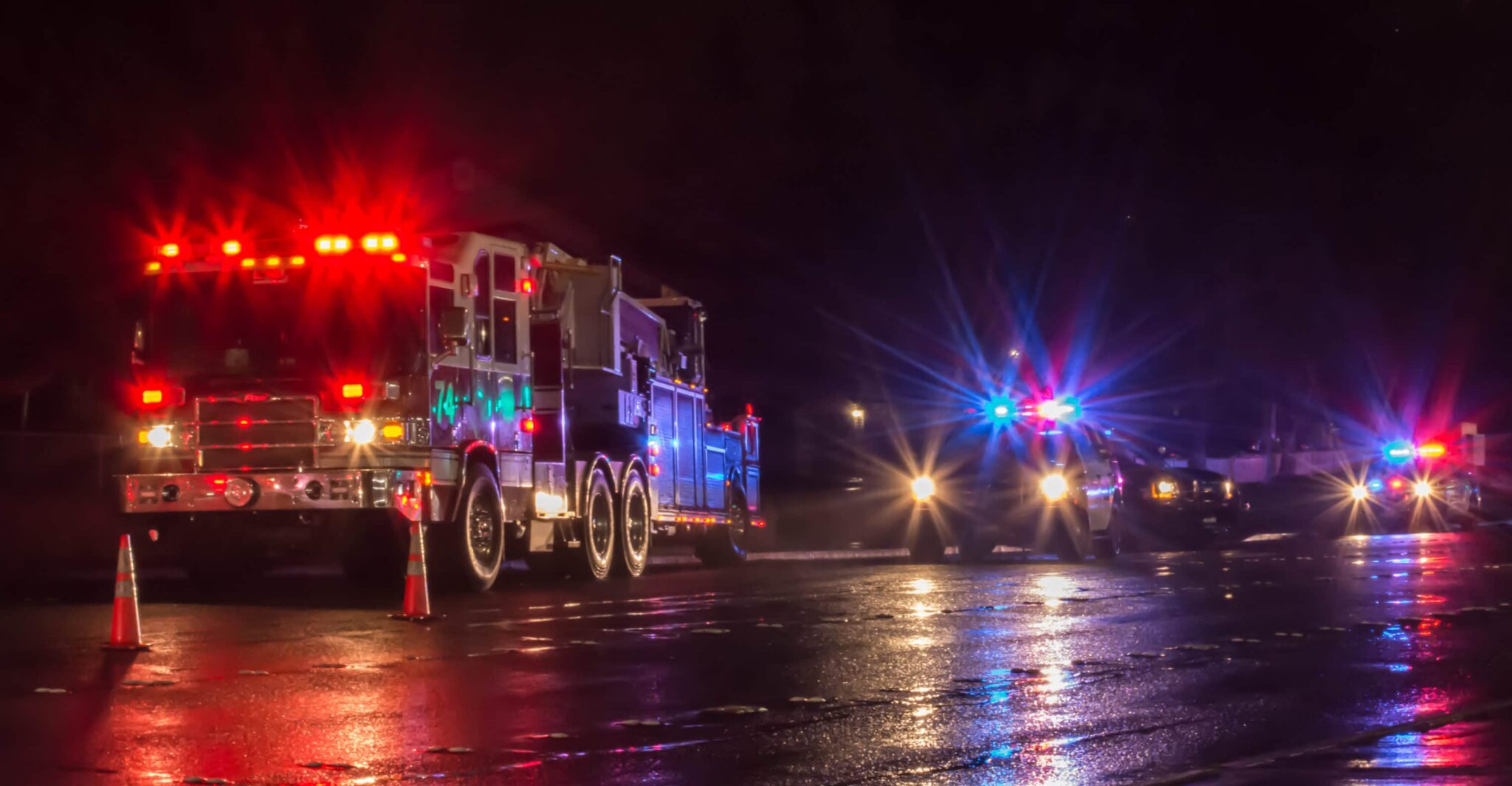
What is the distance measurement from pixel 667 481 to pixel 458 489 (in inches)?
219

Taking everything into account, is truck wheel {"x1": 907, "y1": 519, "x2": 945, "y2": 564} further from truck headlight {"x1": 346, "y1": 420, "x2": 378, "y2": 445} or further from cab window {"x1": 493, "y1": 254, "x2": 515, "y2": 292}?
truck headlight {"x1": 346, "y1": 420, "x2": 378, "y2": 445}

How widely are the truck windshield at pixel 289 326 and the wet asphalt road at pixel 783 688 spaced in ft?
6.82

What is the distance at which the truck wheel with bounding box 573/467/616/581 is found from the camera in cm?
1906

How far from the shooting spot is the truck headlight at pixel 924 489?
2272cm

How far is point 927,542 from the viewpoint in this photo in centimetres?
2288

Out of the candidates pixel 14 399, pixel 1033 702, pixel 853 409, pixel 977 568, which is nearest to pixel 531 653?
pixel 1033 702

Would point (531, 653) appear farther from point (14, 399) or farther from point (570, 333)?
point (14, 399)

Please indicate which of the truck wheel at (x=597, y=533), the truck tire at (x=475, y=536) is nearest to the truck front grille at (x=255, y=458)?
the truck tire at (x=475, y=536)

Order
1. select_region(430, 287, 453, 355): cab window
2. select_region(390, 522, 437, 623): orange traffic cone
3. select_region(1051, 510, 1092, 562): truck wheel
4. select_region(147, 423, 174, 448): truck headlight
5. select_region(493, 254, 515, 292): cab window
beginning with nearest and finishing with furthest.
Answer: select_region(390, 522, 437, 623): orange traffic cone < select_region(147, 423, 174, 448): truck headlight < select_region(430, 287, 453, 355): cab window < select_region(493, 254, 515, 292): cab window < select_region(1051, 510, 1092, 562): truck wheel

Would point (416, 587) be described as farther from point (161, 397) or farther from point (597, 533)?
point (597, 533)

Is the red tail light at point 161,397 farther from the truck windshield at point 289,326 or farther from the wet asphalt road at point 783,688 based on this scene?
the wet asphalt road at point 783,688

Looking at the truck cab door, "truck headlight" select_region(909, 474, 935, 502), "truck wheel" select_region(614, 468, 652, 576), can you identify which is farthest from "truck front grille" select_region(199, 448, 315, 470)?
the truck cab door

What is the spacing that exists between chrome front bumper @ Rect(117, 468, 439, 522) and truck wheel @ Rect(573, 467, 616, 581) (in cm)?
357

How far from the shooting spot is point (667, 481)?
859 inches
